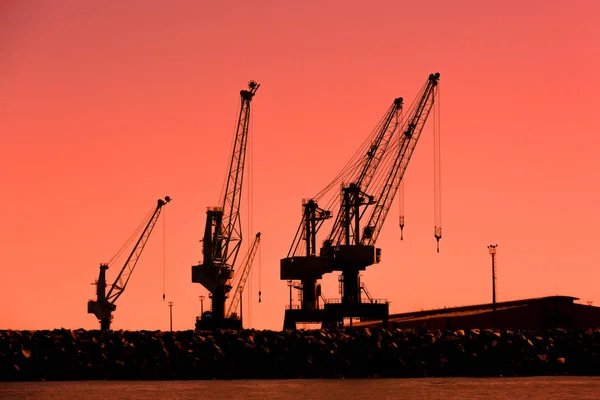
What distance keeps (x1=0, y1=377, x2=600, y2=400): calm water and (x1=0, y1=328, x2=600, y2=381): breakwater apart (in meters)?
3.38

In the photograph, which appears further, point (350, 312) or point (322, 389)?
point (350, 312)

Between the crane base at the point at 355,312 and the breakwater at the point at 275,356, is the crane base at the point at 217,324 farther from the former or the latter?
the breakwater at the point at 275,356

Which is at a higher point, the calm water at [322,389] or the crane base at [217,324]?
the crane base at [217,324]

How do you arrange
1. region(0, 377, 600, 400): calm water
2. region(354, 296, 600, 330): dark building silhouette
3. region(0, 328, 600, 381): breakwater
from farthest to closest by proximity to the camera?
1. region(354, 296, 600, 330): dark building silhouette
2. region(0, 328, 600, 381): breakwater
3. region(0, 377, 600, 400): calm water

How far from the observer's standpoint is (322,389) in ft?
232

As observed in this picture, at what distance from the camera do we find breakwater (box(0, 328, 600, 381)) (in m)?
80.1

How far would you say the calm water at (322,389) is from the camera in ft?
217

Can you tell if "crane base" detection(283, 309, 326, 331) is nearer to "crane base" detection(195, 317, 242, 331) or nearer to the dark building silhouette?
"crane base" detection(195, 317, 242, 331)

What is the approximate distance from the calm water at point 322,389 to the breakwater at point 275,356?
3.38 meters

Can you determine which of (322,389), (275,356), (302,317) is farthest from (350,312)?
(322,389)

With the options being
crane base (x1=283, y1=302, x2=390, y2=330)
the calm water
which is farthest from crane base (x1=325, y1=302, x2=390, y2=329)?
the calm water

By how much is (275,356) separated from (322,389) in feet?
37.1

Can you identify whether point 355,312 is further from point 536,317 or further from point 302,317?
point 536,317

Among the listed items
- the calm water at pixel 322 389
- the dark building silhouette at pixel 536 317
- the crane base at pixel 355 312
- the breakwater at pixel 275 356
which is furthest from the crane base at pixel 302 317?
the calm water at pixel 322 389
